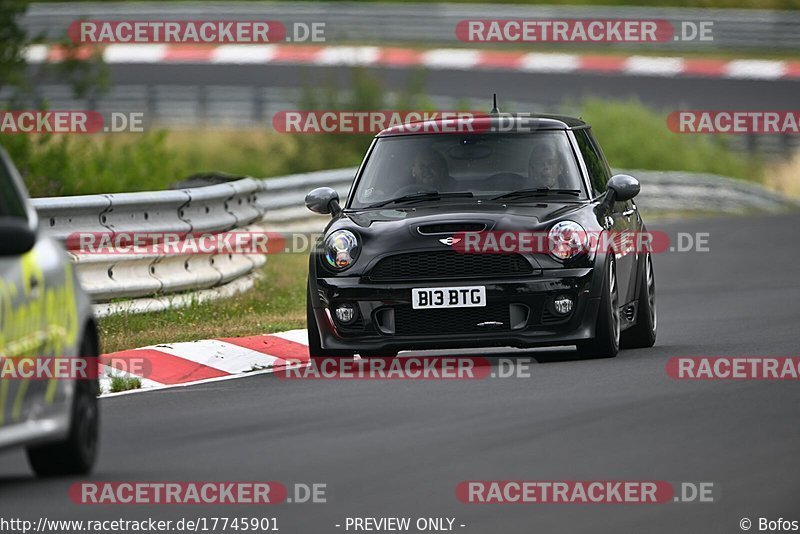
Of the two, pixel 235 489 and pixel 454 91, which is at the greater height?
pixel 454 91

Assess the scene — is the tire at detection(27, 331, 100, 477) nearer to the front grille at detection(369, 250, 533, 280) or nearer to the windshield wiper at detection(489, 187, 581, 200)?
the front grille at detection(369, 250, 533, 280)

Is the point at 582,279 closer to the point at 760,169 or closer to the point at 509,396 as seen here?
the point at 509,396

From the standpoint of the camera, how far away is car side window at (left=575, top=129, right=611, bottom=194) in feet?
44.7

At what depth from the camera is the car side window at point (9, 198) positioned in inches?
333

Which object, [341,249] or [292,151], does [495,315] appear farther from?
[292,151]

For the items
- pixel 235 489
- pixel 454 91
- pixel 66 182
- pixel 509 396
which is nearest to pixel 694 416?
pixel 509 396

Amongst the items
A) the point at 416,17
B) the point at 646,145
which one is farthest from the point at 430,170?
the point at 416,17

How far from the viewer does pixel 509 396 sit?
10930 mm

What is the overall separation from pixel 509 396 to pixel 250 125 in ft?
95.2

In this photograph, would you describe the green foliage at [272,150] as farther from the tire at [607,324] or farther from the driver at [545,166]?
the tire at [607,324]

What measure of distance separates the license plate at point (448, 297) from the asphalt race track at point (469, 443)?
0.57 m

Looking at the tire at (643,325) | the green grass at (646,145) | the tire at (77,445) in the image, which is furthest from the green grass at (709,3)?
the tire at (77,445)

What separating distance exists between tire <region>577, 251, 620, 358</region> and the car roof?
1256 millimetres

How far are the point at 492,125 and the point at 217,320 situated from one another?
308 centimetres
